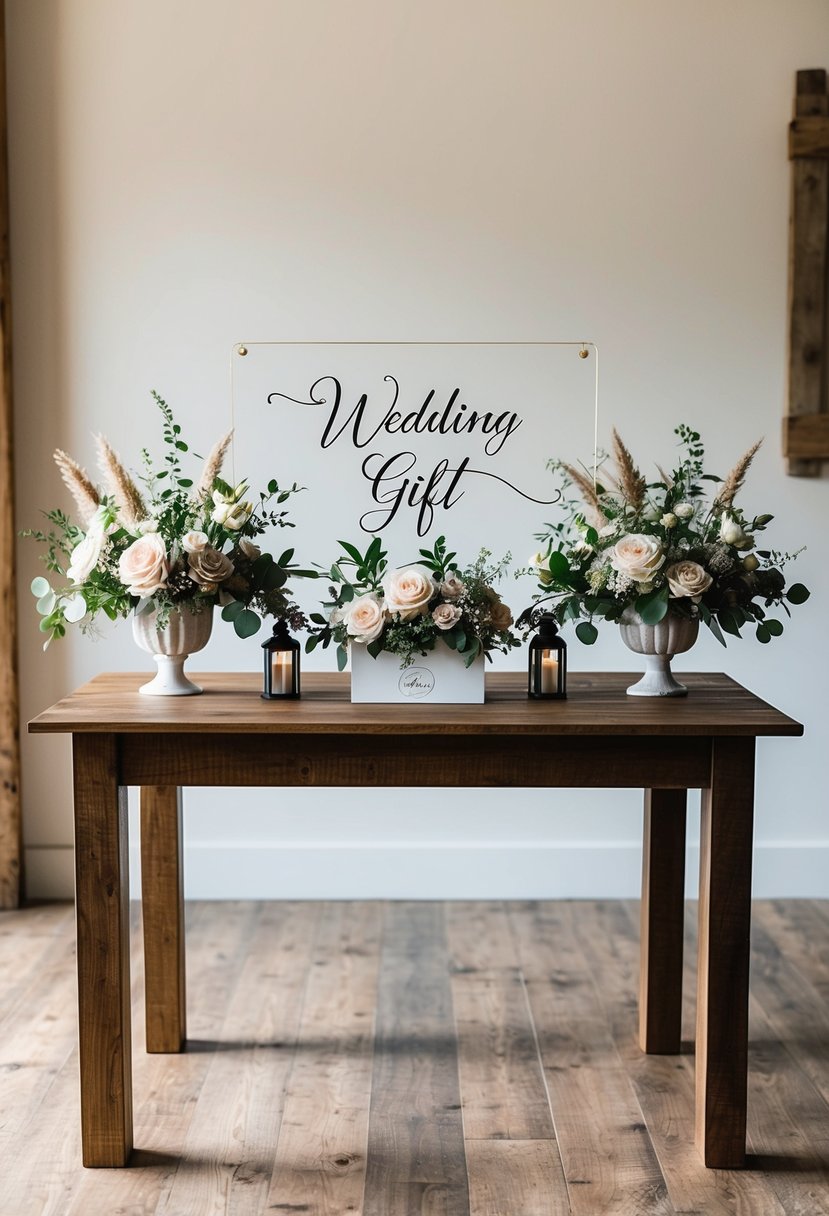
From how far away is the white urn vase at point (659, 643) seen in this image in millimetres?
2477

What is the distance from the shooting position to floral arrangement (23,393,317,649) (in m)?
2.38

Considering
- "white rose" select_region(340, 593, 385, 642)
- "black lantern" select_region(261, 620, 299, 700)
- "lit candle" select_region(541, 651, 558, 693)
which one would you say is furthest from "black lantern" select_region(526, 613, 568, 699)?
→ "black lantern" select_region(261, 620, 299, 700)

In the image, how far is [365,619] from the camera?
2.38m

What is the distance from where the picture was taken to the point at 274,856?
3887 millimetres

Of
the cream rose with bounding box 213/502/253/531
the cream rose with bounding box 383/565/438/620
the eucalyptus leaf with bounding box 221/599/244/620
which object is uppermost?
the cream rose with bounding box 213/502/253/531

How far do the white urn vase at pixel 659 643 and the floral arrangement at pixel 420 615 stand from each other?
0.26 metres

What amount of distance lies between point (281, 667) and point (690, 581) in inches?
33.8

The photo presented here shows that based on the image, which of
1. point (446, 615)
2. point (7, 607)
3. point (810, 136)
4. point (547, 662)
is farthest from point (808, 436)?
point (7, 607)

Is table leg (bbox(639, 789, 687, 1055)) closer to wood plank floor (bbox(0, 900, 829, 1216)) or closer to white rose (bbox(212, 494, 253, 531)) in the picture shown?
wood plank floor (bbox(0, 900, 829, 1216))

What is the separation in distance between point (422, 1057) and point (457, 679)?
95cm

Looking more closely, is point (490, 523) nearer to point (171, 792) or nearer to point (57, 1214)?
point (171, 792)

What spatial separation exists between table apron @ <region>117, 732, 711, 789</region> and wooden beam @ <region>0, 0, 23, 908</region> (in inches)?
65.1

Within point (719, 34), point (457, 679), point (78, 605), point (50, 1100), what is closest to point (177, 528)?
point (78, 605)

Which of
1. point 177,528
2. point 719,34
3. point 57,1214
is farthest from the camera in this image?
point 719,34
